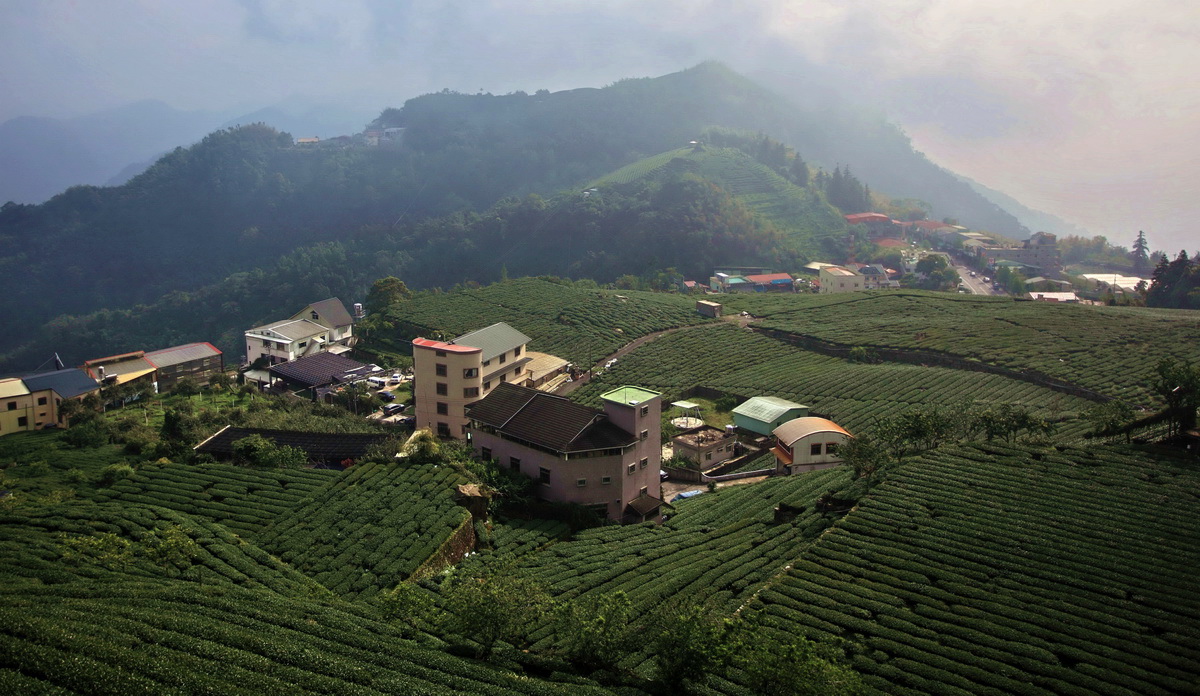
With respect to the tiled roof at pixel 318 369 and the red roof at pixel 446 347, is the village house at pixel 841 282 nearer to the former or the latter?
the tiled roof at pixel 318 369

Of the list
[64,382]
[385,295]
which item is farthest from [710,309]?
[64,382]

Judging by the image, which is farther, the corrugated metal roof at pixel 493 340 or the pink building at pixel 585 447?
the corrugated metal roof at pixel 493 340

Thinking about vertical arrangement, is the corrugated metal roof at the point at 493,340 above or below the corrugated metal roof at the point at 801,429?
above

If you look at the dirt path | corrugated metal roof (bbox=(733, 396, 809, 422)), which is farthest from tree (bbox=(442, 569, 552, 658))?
the dirt path

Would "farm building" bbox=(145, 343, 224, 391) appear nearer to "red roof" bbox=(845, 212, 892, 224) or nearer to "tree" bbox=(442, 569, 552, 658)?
"tree" bbox=(442, 569, 552, 658)

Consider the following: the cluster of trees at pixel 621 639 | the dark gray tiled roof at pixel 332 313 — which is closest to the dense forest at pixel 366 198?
the dark gray tiled roof at pixel 332 313

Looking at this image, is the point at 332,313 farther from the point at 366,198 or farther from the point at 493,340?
the point at 366,198
